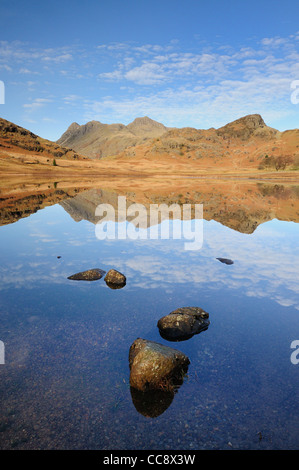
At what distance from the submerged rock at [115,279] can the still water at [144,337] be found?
0.69ft

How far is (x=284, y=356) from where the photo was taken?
20.3ft

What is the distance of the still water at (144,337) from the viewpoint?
4.40 m

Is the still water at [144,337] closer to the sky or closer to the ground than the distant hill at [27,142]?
closer to the ground

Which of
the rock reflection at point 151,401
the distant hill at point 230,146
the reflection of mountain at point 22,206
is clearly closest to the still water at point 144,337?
the rock reflection at point 151,401

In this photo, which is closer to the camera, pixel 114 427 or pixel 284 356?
pixel 114 427

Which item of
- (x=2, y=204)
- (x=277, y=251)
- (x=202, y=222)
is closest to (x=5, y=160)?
(x=2, y=204)

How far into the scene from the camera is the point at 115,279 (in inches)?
384

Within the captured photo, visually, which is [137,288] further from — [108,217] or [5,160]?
[5,160]

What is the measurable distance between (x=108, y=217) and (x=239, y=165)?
111 m

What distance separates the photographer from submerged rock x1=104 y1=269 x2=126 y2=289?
9625 mm

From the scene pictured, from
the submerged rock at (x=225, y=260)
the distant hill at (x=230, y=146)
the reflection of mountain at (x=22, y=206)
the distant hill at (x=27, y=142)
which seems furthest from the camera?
the distant hill at (x=230, y=146)

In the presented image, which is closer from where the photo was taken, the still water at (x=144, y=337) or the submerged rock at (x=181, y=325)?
the still water at (x=144, y=337)

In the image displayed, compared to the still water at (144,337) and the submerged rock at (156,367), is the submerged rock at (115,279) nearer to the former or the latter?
the still water at (144,337)

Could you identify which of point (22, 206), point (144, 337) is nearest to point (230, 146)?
point (22, 206)
